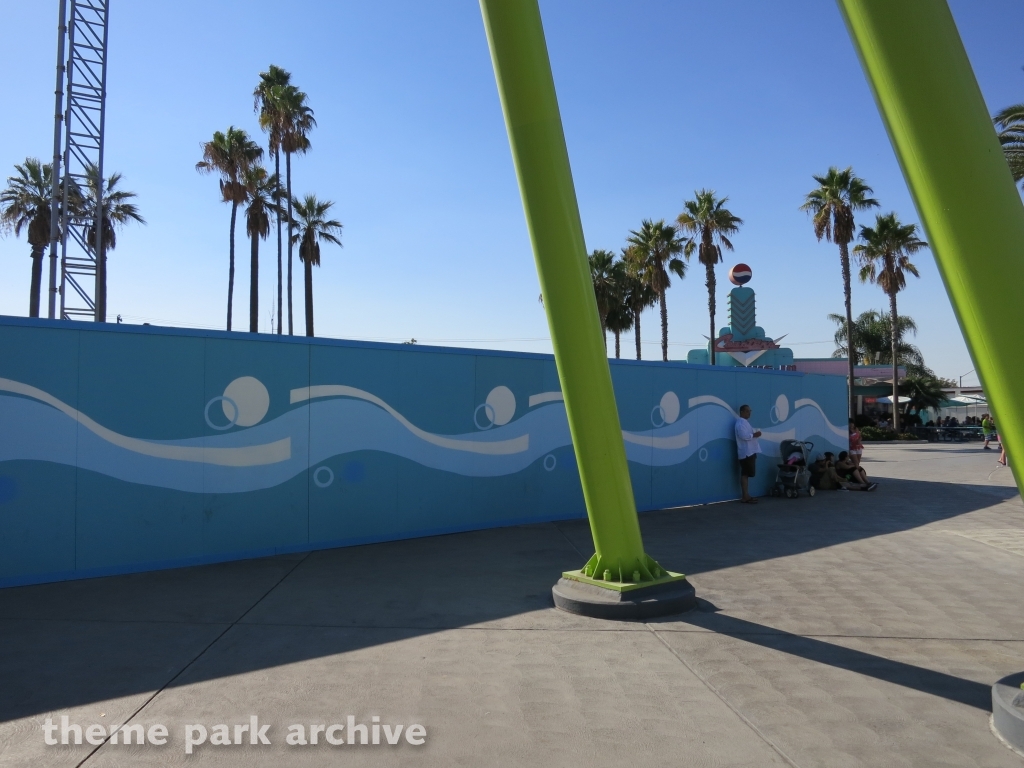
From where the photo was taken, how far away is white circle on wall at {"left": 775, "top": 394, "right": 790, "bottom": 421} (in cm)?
1501

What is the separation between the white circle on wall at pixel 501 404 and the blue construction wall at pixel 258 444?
0.07 feet

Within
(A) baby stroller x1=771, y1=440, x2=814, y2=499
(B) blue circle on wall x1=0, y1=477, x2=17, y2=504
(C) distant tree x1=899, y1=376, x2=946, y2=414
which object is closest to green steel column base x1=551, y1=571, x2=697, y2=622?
(B) blue circle on wall x1=0, y1=477, x2=17, y2=504

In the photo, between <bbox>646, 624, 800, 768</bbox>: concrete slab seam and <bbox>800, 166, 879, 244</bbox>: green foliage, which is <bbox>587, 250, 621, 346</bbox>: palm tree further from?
<bbox>646, 624, 800, 768</bbox>: concrete slab seam

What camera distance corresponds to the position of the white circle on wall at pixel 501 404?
34.6 feet

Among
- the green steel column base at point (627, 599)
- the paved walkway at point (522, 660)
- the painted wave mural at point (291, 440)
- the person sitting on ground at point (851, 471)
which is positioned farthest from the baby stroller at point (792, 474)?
the green steel column base at point (627, 599)

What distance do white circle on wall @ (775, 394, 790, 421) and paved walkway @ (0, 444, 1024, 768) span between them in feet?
21.3

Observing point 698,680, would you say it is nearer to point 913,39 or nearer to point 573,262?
point 573,262

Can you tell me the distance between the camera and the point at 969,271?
11.3ft

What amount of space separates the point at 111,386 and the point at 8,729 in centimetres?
439

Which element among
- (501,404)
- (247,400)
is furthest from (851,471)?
(247,400)

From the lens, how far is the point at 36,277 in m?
38.1

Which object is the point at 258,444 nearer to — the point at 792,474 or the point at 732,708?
the point at 732,708

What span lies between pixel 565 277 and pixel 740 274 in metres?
22.8

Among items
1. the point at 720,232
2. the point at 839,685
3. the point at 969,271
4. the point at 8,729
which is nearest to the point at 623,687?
the point at 839,685
